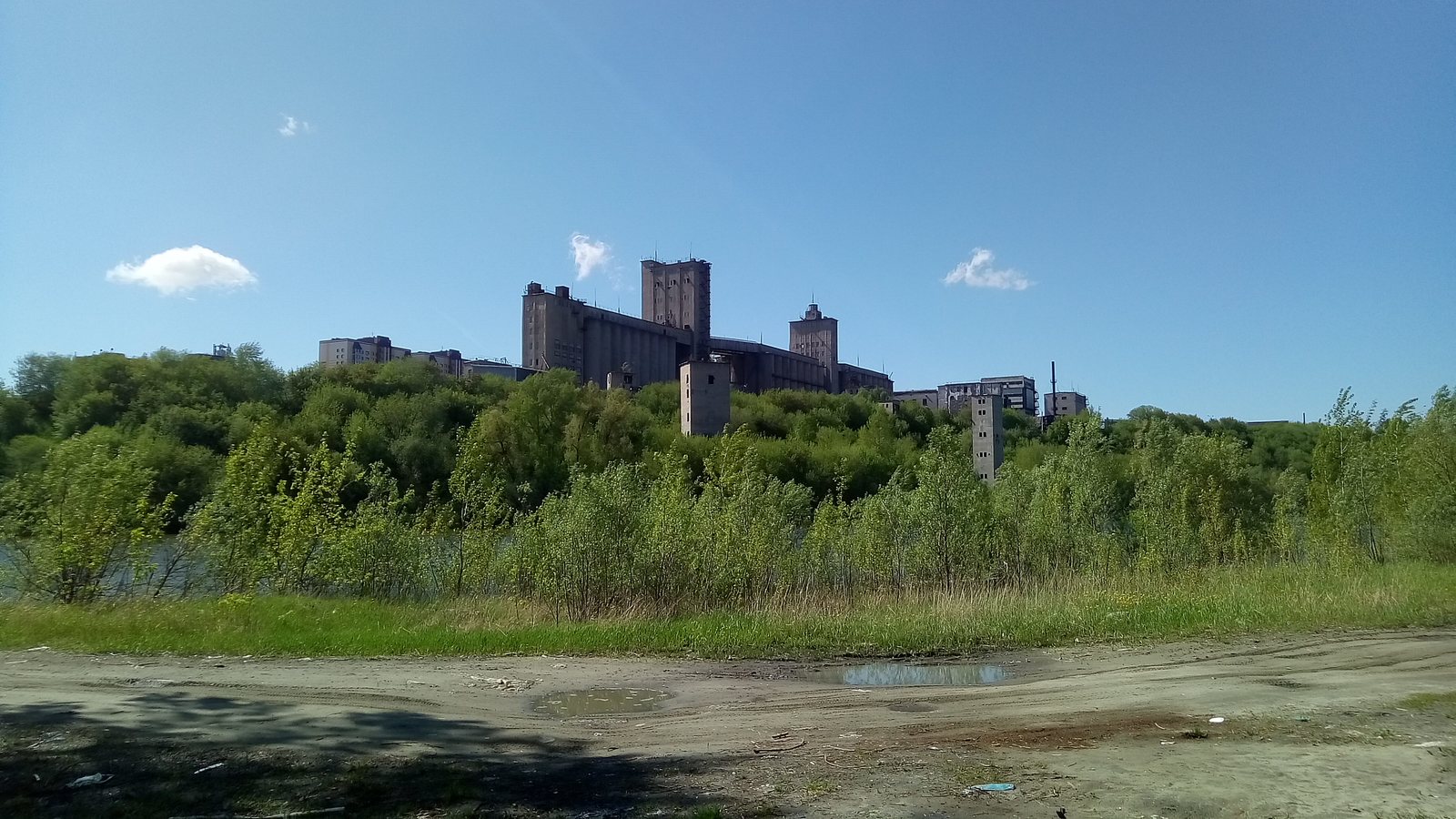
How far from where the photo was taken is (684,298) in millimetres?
162625

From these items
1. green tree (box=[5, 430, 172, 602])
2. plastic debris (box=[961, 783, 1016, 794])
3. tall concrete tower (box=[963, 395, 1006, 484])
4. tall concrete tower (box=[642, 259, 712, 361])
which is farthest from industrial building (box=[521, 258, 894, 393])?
plastic debris (box=[961, 783, 1016, 794])

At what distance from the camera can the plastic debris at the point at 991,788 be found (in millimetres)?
7152

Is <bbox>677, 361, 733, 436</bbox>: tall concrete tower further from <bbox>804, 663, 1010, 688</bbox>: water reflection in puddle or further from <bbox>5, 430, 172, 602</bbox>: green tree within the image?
<bbox>804, 663, 1010, 688</bbox>: water reflection in puddle

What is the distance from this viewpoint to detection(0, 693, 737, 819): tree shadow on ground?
673cm

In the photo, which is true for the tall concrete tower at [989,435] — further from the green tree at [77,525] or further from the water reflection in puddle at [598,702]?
the water reflection in puddle at [598,702]

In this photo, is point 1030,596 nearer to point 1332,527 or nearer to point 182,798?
point 1332,527

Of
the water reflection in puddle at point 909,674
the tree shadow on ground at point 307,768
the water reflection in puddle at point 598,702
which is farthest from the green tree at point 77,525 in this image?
the water reflection in puddle at point 909,674

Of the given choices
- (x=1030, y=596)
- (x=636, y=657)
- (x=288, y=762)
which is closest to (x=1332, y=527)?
(x=1030, y=596)

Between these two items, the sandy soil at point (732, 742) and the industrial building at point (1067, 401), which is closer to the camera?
the sandy soil at point (732, 742)

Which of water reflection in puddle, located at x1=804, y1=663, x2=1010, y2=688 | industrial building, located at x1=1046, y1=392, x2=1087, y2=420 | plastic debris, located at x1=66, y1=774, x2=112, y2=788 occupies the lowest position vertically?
water reflection in puddle, located at x1=804, y1=663, x2=1010, y2=688

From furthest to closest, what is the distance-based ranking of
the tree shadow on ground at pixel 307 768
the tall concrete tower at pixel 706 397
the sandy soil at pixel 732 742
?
the tall concrete tower at pixel 706 397, the sandy soil at pixel 732 742, the tree shadow on ground at pixel 307 768

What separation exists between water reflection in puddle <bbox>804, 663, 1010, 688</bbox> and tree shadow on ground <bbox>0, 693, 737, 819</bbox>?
241 inches

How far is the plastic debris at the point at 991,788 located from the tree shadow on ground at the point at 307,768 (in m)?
2.07

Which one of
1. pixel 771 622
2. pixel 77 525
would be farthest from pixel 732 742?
pixel 77 525
